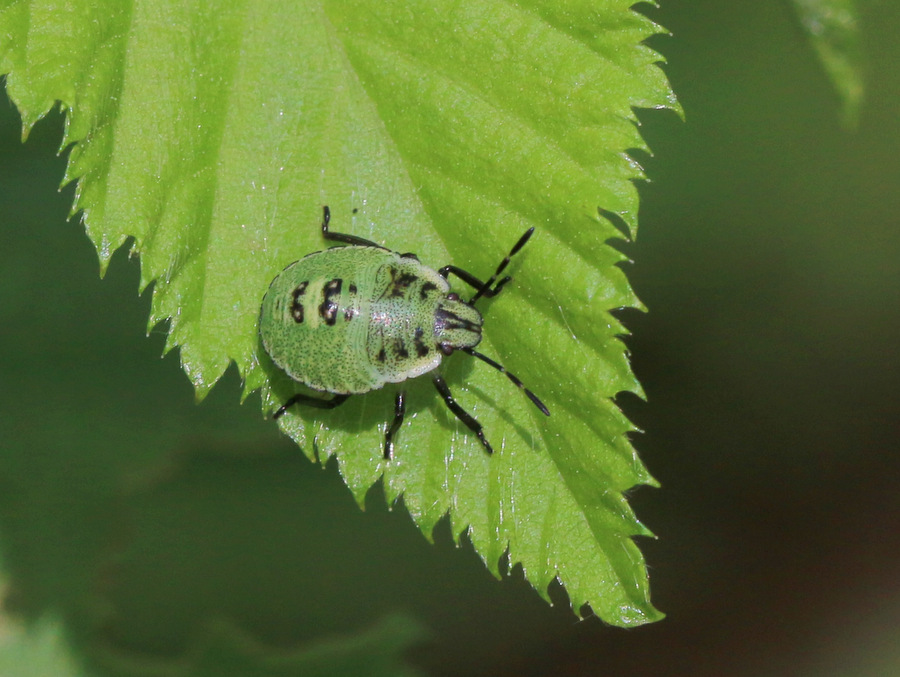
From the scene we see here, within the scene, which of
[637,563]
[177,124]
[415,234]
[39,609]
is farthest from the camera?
[39,609]

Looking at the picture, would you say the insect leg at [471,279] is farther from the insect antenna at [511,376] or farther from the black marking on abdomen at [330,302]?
the black marking on abdomen at [330,302]

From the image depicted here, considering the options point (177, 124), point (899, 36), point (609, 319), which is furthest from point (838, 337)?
point (177, 124)

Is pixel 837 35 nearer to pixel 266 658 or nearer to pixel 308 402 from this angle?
pixel 308 402

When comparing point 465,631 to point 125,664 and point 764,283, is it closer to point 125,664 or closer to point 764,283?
point 125,664

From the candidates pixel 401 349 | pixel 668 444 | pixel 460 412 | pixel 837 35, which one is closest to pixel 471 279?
pixel 401 349

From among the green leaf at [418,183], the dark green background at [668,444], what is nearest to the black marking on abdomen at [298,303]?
the green leaf at [418,183]

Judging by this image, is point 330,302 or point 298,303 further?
point 330,302
